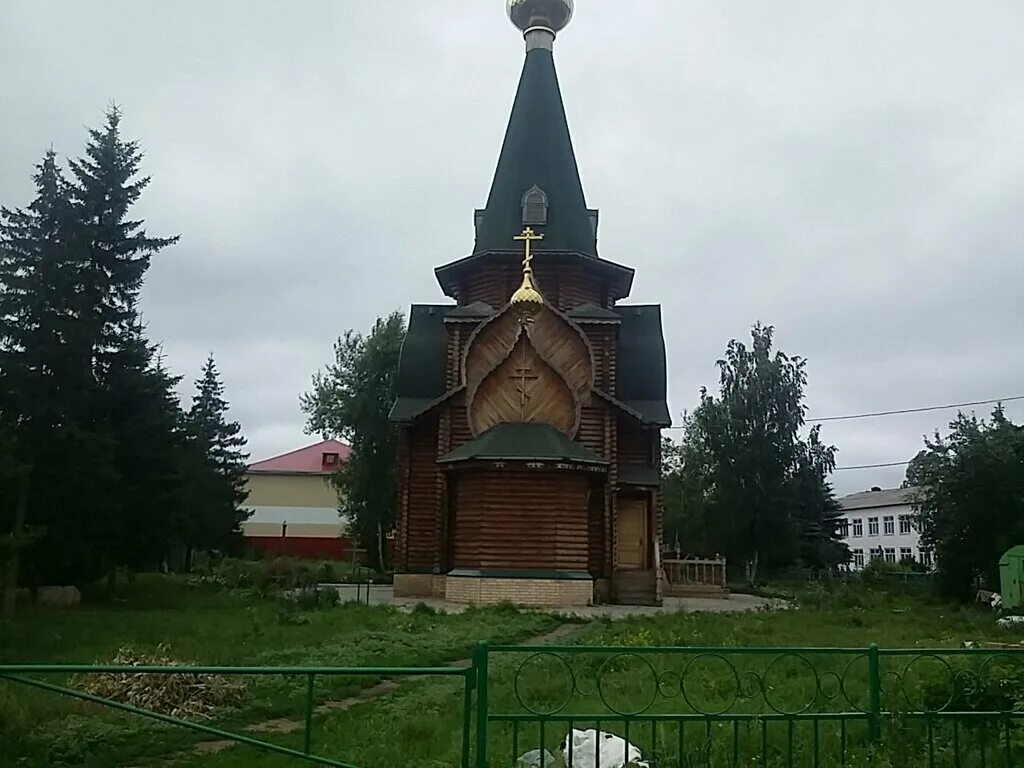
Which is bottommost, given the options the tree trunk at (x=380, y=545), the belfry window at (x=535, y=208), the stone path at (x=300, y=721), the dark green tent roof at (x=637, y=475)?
the stone path at (x=300, y=721)

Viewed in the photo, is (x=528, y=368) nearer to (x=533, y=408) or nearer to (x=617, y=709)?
(x=533, y=408)

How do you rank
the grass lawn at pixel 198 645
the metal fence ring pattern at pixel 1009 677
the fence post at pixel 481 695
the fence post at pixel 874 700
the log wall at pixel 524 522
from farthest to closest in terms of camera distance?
the log wall at pixel 524 522, the grass lawn at pixel 198 645, the metal fence ring pattern at pixel 1009 677, the fence post at pixel 874 700, the fence post at pixel 481 695

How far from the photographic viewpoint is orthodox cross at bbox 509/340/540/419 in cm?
1934

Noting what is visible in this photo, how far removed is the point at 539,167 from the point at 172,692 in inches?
718

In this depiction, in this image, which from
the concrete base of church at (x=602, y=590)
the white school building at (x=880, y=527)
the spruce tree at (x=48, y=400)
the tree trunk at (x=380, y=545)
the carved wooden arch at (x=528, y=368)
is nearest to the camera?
the spruce tree at (x=48, y=400)

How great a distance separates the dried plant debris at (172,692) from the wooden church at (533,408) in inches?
359

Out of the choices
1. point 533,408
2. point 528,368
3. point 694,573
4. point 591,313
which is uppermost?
point 591,313

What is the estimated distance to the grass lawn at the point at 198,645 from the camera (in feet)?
20.2

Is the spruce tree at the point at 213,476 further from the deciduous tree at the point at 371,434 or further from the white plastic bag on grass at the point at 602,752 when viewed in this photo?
the white plastic bag on grass at the point at 602,752

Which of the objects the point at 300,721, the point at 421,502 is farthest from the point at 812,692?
the point at 421,502

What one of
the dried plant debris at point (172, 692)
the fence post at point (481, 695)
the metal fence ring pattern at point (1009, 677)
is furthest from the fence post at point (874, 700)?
the dried plant debris at point (172, 692)

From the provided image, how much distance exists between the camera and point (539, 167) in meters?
23.4

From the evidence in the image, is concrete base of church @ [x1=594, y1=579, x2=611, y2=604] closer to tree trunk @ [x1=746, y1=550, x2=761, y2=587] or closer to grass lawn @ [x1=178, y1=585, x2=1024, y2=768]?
grass lawn @ [x1=178, y1=585, x2=1024, y2=768]

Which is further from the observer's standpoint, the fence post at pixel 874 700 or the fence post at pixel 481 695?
the fence post at pixel 874 700
